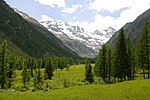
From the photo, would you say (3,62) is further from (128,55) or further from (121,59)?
(128,55)

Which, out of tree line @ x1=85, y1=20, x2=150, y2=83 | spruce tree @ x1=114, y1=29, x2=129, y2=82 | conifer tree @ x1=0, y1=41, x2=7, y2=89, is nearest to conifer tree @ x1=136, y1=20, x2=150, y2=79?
tree line @ x1=85, y1=20, x2=150, y2=83

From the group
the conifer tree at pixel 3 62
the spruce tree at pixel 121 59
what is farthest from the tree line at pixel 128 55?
the conifer tree at pixel 3 62

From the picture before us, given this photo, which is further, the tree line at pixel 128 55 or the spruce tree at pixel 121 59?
the spruce tree at pixel 121 59

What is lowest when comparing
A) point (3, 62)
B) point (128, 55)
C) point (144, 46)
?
point (3, 62)

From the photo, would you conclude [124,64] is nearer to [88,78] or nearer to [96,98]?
[88,78]

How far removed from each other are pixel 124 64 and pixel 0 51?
33335mm

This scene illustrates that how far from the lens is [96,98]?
37.7 metres

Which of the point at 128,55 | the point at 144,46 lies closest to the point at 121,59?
the point at 128,55

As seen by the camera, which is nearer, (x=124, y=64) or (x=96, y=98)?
(x=96, y=98)

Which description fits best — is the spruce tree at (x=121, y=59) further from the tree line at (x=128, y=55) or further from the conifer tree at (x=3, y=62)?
the conifer tree at (x=3, y=62)

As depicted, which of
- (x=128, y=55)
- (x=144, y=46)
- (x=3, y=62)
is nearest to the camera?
(x=144, y=46)

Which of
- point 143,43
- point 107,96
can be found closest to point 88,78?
point 143,43

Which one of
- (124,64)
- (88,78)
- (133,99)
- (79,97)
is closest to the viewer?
(133,99)

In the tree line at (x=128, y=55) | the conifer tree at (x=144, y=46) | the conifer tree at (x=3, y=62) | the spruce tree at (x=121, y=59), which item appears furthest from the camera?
the spruce tree at (x=121, y=59)
